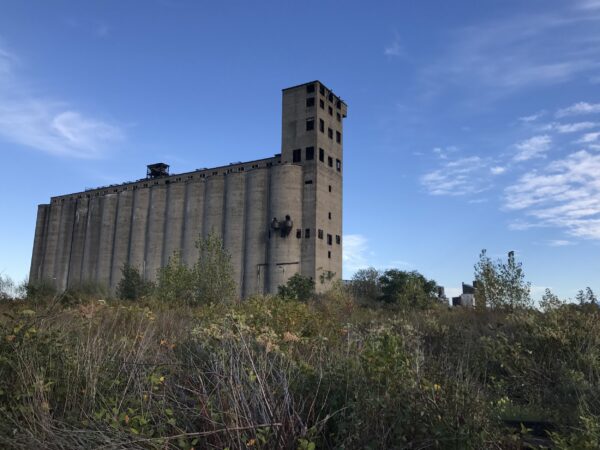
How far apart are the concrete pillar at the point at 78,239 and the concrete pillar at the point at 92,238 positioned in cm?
101

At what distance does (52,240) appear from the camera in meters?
86.5

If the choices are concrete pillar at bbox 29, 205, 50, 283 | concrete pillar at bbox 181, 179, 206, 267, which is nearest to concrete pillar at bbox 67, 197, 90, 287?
concrete pillar at bbox 29, 205, 50, 283

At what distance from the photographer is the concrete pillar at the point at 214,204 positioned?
67312 millimetres

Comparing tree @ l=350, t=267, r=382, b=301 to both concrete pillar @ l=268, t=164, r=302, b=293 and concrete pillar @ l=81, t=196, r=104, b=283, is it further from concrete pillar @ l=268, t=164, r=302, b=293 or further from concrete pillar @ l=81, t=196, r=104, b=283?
concrete pillar @ l=81, t=196, r=104, b=283

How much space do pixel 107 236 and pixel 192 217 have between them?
62.7ft

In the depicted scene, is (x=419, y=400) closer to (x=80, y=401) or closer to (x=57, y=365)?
(x=80, y=401)

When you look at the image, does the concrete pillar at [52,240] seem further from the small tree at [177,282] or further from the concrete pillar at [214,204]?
the small tree at [177,282]

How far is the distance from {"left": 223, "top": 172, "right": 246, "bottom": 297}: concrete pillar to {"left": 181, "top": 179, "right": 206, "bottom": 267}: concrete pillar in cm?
460

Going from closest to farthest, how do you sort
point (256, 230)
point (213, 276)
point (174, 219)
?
point (213, 276), point (256, 230), point (174, 219)

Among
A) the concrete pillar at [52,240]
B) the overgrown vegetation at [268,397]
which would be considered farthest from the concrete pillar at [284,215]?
the overgrown vegetation at [268,397]

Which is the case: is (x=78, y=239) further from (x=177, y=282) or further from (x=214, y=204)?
(x=177, y=282)

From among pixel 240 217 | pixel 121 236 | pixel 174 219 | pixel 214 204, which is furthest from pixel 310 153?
pixel 121 236

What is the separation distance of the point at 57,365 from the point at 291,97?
63.2 m

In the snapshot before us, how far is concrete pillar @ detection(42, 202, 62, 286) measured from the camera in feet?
278
